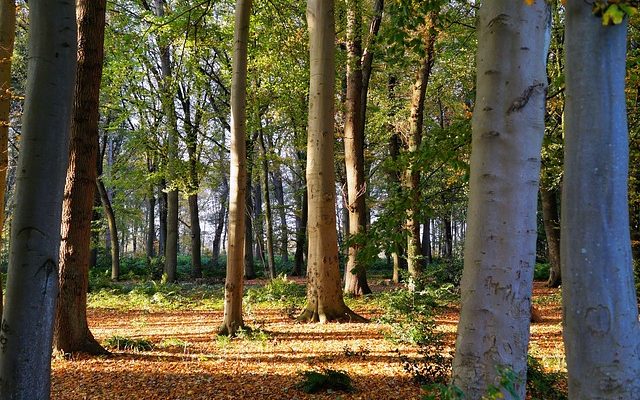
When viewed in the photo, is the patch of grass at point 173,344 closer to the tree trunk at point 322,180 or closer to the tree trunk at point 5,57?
the tree trunk at point 322,180

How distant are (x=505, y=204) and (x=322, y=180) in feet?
20.0

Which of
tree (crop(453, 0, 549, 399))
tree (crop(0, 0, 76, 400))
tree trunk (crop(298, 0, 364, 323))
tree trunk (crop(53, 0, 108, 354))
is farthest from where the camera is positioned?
tree trunk (crop(298, 0, 364, 323))

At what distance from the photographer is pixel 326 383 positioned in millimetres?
4684

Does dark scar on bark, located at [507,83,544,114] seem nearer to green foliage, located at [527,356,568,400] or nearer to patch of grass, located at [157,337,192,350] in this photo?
Answer: green foliage, located at [527,356,568,400]

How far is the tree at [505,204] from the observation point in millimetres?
2195

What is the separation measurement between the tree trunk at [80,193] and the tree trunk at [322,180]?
355 cm

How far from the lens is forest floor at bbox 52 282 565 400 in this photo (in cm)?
470

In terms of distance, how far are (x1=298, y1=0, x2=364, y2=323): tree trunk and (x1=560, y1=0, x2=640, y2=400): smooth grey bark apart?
640 cm

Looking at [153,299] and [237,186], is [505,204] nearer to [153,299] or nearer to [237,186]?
[237,186]

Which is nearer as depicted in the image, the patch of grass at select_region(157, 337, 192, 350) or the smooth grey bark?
the smooth grey bark

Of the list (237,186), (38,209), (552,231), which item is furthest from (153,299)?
(552,231)

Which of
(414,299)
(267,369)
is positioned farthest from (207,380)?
(414,299)

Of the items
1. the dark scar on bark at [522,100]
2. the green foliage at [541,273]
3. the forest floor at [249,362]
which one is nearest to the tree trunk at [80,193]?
the forest floor at [249,362]

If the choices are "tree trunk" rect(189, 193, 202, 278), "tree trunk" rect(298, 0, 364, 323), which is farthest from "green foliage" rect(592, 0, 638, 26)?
"tree trunk" rect(189, 193, 202, 278)
